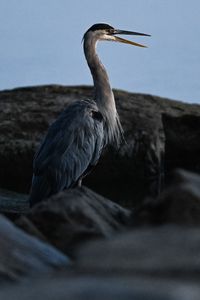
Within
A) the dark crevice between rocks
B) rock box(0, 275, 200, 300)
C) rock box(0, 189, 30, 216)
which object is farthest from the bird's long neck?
rock box(0, 275, 200, 300)

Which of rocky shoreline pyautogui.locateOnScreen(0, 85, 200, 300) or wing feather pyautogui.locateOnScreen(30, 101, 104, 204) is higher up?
rocky shoreline pyautogui.locateOnScreen(0, 85, 200, 300)

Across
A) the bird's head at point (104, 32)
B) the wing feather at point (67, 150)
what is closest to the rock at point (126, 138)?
the bird's head at point (104, 32)

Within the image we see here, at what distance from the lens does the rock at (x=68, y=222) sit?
14.8 ft

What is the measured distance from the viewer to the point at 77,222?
470 cm

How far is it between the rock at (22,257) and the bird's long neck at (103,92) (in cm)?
876

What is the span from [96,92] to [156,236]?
33.7ft

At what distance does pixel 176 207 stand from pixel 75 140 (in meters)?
8.73

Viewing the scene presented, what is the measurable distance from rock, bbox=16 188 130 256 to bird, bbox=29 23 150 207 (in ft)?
20.9

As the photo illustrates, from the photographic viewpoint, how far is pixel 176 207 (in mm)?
3598

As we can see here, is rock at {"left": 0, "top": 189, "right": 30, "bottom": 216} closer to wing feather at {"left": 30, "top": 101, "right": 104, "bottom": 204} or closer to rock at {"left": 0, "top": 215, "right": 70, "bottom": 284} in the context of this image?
wing feather at {"left": 30, "top": 101, "right": 104, "bottom": 204}

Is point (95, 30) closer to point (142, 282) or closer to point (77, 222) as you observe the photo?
point (77, 222)

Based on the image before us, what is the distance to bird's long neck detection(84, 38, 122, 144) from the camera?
1291cm

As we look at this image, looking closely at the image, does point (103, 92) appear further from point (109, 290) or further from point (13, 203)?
point (109, 290)

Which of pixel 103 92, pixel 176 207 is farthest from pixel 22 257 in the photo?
pixel 103 92
